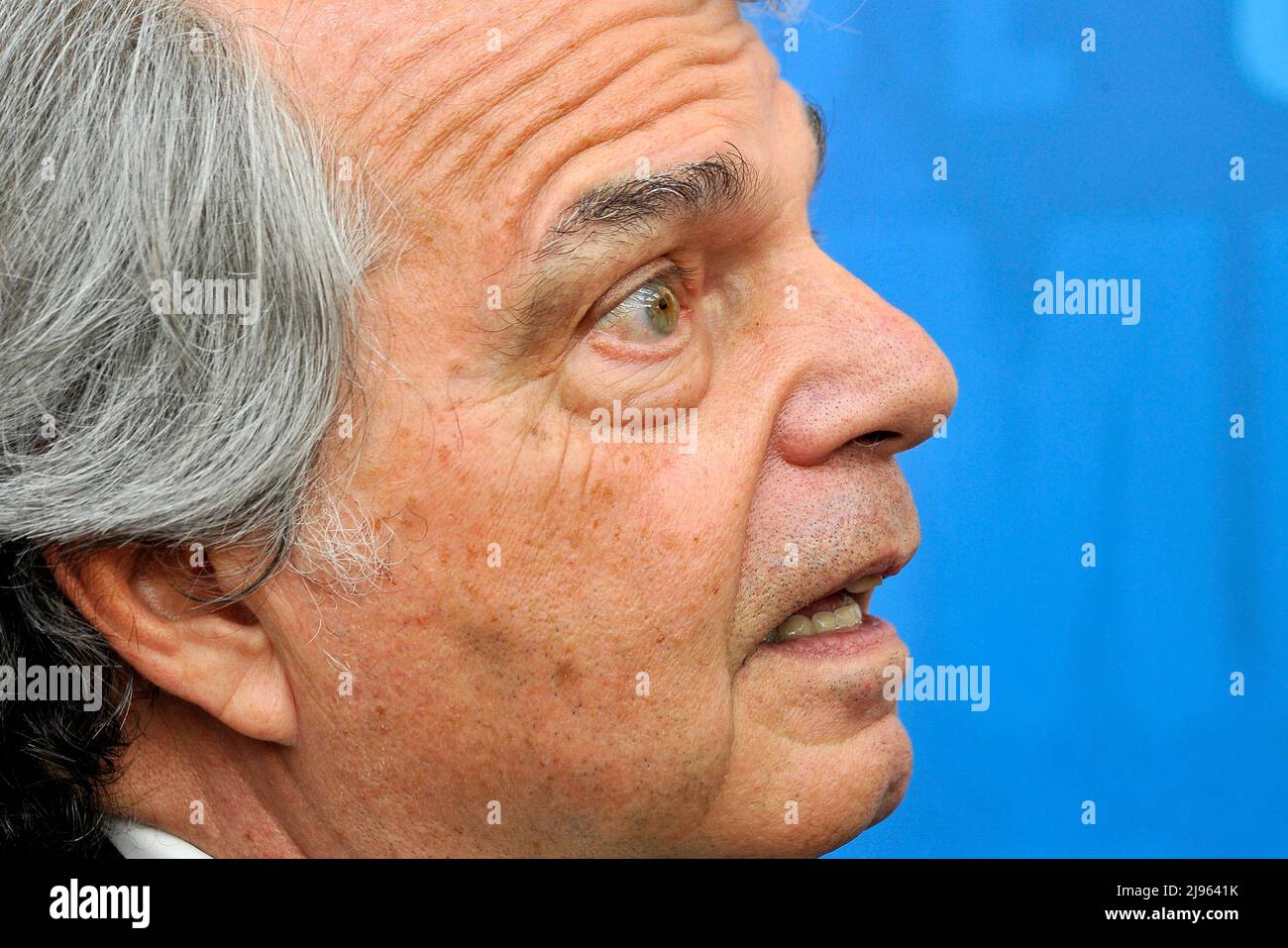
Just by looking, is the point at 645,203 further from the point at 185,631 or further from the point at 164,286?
the point at 185,631

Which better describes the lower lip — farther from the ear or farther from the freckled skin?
the ear

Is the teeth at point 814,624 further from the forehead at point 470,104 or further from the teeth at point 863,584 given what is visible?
the forehead at point 470,104

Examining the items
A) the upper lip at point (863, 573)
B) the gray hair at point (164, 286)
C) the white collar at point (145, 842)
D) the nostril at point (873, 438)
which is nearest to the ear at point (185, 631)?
the gray hair at point (164, 286)

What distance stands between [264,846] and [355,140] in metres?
0.67

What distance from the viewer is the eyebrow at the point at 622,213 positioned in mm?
1092

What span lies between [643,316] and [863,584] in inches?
14.1

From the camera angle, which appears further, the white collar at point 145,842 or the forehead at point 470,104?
the white collar at point 145,842

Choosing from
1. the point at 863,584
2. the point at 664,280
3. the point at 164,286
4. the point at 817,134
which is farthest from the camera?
the point at 817,134

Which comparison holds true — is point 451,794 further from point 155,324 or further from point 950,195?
point 950,195

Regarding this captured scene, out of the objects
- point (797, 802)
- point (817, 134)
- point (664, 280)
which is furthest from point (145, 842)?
point (817, 134)

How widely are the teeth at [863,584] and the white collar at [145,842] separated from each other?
682 mm

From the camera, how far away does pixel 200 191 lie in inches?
42.2

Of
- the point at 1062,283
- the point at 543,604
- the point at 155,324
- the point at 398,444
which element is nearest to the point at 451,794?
the point at 543,604

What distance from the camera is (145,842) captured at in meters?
1.26
